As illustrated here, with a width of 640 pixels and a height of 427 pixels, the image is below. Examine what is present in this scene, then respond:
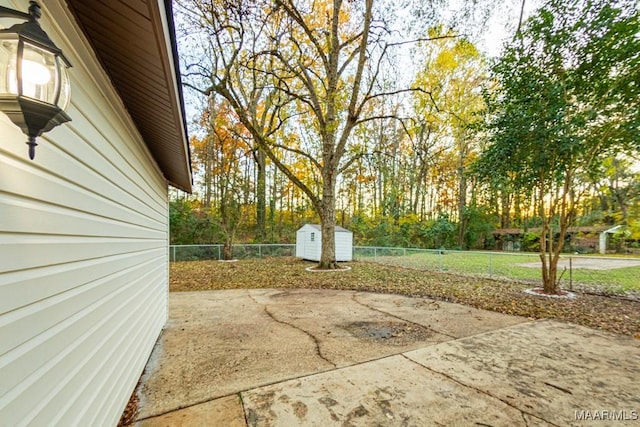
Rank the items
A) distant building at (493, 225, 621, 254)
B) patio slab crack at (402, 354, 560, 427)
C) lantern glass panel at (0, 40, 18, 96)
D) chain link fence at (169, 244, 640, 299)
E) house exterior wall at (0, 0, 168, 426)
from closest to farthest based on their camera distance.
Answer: lantern glass panel at (0, 40, 18, 96)
house exterior wall at (0, 0, 168, 426)
patio slab crack at (402, 354, 560, 427)
chain link fence at (169, 244, 640, 299)
distant building at (493, 225, 621, 254)

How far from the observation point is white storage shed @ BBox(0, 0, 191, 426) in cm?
94

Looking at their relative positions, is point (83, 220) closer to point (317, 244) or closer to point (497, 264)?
point (317, 244)

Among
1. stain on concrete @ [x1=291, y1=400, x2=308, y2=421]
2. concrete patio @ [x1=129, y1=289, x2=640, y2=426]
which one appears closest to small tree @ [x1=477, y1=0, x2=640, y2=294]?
concrete patio @ [x1=129, y1=289, x2=640, y2=426]

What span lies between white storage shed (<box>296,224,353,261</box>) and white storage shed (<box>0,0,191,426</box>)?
993cm

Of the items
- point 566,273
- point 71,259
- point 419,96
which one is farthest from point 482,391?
point 566,273

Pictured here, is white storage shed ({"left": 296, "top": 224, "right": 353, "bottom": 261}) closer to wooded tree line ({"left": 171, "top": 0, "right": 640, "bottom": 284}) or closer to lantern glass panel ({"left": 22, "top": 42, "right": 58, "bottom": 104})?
wooded tree line ({"left": 171, "top": 0, "right": 640, "bottom": 284})

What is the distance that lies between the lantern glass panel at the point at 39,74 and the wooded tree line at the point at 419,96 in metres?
6.58

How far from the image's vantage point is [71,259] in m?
1.36

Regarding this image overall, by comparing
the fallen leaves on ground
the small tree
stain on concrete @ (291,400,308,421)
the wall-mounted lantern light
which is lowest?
the fallen leaves on ground

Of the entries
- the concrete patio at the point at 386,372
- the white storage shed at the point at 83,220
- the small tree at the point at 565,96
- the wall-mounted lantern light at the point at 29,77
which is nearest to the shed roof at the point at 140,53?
the white storage shed at the point at 83,220

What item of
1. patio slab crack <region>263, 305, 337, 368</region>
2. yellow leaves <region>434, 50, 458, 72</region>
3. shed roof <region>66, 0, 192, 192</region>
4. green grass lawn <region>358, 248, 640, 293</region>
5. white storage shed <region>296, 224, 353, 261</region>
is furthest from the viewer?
white storage shed <region>296, 224, 353, 261</region>

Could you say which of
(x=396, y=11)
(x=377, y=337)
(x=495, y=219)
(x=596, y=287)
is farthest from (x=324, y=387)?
(x=495, y=219)

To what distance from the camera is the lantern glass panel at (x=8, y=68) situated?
0.75 metres

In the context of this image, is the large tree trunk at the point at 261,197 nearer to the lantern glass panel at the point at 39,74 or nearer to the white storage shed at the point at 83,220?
the white storage shed at the point at 83,220
